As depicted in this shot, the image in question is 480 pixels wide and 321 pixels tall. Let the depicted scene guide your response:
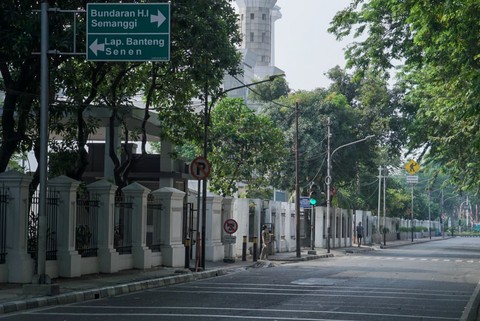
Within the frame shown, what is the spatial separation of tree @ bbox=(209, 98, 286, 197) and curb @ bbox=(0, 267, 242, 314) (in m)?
21.4

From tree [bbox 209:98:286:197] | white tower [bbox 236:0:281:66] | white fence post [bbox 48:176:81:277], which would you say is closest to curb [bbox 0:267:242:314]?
white fence post [bbox 48:176:81:277]

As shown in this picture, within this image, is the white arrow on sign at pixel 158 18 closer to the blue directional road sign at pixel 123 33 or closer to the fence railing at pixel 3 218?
the blue directional road sign at pixel 123 33

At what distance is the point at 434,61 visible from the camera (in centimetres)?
2358

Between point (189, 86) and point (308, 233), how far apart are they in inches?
1296

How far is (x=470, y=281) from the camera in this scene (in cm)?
2695

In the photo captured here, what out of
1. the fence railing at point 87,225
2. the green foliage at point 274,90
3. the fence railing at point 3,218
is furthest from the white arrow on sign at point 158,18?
the green foliage at point 274,90

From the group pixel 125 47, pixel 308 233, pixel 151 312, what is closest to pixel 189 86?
pixel 125 47

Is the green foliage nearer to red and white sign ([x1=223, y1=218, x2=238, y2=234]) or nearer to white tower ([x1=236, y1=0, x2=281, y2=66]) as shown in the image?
red and white sign ([x1=223, y1=218, x2=238, y2=234])

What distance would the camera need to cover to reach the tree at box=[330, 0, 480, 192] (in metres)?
16.3

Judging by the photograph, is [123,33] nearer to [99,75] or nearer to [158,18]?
[158,18]

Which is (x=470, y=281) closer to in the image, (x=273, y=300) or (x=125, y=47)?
(x=273, y=300)

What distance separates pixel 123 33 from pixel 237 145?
30.0 m

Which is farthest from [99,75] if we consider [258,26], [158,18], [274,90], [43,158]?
[258,26]

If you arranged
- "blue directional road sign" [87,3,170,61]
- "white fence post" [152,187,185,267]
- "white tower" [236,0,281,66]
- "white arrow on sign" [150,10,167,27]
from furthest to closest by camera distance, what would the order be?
"white tower" [236,0,281,66], "white fence post" [152,187,185,267], "white arrow on sign" [150,10,167,27], "blue directional road sign" [87,3,170,61]
